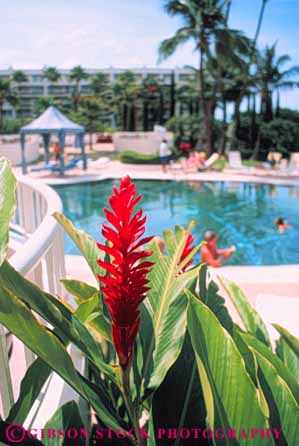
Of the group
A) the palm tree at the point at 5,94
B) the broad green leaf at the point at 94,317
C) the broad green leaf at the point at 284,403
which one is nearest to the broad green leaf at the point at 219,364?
the broad green leaf at the point at 284,403

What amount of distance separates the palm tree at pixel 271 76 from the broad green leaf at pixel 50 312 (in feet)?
94.6

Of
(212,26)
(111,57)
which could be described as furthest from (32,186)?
(111,57)

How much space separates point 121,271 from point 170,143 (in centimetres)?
2825

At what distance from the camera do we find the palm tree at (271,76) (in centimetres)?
2798

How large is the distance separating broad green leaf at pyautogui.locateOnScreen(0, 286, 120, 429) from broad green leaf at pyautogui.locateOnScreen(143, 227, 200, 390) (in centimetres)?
27

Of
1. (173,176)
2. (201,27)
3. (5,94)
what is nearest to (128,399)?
(173,176)

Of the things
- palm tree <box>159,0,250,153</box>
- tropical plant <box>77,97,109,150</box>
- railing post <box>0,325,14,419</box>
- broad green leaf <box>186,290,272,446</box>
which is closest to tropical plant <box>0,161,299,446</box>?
broad green leaf <box>186,290,272,446</box>

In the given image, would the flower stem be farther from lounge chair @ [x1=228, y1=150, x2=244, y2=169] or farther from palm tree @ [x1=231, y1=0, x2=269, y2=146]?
palm tree @ [x1=231, y1=0, x2=269, y2=146]

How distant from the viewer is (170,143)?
94.0 ft

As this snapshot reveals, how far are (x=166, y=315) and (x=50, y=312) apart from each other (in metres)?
0.37

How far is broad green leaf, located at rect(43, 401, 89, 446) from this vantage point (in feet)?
3.85

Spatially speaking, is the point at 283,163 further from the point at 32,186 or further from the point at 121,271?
the point at 121,271

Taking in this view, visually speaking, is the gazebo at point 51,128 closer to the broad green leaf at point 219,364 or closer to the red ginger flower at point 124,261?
the red ginger flower at point 124,261

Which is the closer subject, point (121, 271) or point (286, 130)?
point (121, 271)
